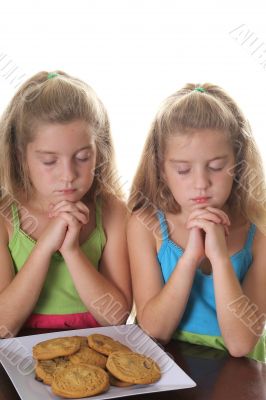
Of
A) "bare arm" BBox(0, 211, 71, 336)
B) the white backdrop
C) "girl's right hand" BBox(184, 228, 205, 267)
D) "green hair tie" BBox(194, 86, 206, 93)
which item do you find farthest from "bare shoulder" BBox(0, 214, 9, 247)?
the white backdrop

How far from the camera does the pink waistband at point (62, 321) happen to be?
148cm

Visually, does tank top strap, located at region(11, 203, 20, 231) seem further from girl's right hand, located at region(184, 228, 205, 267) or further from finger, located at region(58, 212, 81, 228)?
girl's right hand, located at region(184, 228, 205, 267)

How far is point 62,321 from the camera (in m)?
1.50

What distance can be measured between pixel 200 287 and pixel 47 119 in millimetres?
532

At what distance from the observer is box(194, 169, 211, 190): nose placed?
135 centimetres

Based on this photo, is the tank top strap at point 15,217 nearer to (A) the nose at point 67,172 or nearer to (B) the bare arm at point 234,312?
(A) the nose at point 67,172

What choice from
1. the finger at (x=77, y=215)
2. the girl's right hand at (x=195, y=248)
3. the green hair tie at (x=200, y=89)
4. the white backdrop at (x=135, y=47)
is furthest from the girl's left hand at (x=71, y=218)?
the white backdrop at (x=135, y=47)

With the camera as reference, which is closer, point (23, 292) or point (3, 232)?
point (23, 292)

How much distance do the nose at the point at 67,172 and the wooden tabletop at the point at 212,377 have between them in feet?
1.41

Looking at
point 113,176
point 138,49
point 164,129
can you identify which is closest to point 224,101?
point 164,129

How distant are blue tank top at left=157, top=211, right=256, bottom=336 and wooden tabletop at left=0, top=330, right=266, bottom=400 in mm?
155

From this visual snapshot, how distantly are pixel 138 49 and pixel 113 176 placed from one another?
76 cm

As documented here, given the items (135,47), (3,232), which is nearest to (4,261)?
(3,232)

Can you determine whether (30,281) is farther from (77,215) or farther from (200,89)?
(200,89)
